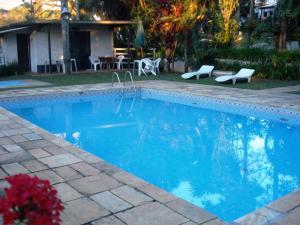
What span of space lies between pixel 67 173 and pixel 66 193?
1.93 ft

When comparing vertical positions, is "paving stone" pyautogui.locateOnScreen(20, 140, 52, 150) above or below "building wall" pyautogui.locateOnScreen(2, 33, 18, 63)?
below

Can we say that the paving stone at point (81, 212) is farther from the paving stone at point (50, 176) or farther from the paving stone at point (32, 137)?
the paving stone at point (32, 137)

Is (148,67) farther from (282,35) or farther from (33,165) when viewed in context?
(33,165)

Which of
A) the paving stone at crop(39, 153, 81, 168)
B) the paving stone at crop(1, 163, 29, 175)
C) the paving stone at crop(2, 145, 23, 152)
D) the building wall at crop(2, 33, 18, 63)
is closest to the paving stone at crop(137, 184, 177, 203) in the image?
the paving stone at crop(39, 153, 81, 168)

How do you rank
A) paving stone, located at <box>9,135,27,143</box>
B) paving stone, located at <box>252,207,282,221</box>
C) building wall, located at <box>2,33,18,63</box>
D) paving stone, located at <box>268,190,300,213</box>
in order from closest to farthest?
paving stone, located at <box>252,207,282,221</box>, paving stone, located at <box>268,190,300,213</box>, paving stone, located at <box>9,135,27,143</box>, building wall, located at <box>2,33,18,63</box>

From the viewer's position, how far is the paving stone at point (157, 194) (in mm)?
3445

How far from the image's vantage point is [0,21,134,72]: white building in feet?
55.2

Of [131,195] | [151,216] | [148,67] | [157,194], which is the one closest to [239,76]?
[148,67]

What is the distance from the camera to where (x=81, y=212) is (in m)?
3.16

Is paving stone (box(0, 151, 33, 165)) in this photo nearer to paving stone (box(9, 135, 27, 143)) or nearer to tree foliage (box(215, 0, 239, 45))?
paving stone (box(9, 135, 27, 143))

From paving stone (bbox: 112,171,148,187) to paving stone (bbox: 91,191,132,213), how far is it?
351 mm

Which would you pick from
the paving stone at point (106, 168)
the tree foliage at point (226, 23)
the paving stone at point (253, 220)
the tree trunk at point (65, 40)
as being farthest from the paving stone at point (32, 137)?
the tree foliage at point (226, 23)

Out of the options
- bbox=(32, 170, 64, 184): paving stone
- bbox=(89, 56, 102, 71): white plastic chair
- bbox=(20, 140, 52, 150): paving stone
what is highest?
bbox=(89, 56, 102, 71): white plastic chair

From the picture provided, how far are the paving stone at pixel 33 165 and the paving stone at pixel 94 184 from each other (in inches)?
25.7
